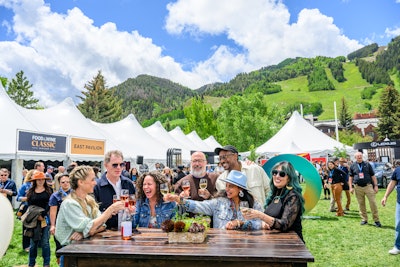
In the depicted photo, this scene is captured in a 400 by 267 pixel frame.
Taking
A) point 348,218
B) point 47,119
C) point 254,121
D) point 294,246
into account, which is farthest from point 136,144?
point 254,121

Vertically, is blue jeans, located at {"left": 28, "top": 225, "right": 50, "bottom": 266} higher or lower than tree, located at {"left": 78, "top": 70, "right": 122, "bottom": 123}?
lower

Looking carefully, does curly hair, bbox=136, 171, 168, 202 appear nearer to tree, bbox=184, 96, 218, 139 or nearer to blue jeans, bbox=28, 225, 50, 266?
blue jeans, bbox=28, 225, 50, 266

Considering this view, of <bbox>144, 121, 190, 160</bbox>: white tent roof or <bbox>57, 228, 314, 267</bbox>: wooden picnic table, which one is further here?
<bbox>144, 121, 190, 160</bbox>: white tent roof

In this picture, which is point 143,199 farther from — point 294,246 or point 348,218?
point 348,218

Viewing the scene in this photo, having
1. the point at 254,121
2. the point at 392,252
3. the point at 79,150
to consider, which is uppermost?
the point at 254,121

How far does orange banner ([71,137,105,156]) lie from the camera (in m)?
14.4

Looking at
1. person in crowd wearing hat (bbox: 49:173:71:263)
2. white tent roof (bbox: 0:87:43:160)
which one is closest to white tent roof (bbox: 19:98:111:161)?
white tent roof (bbox: 0:87:43:160)

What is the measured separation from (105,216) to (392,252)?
5342mm

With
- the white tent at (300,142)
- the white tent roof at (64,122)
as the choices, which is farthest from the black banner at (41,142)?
the white tent at (300,142)

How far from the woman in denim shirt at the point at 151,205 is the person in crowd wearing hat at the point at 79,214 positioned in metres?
0.52

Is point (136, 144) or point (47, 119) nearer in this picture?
point (47, 119)

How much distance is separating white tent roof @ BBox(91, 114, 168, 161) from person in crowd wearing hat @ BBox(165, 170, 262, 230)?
16.3m

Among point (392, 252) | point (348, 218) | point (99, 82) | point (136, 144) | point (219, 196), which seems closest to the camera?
point (219, 196)

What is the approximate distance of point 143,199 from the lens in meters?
3.76
